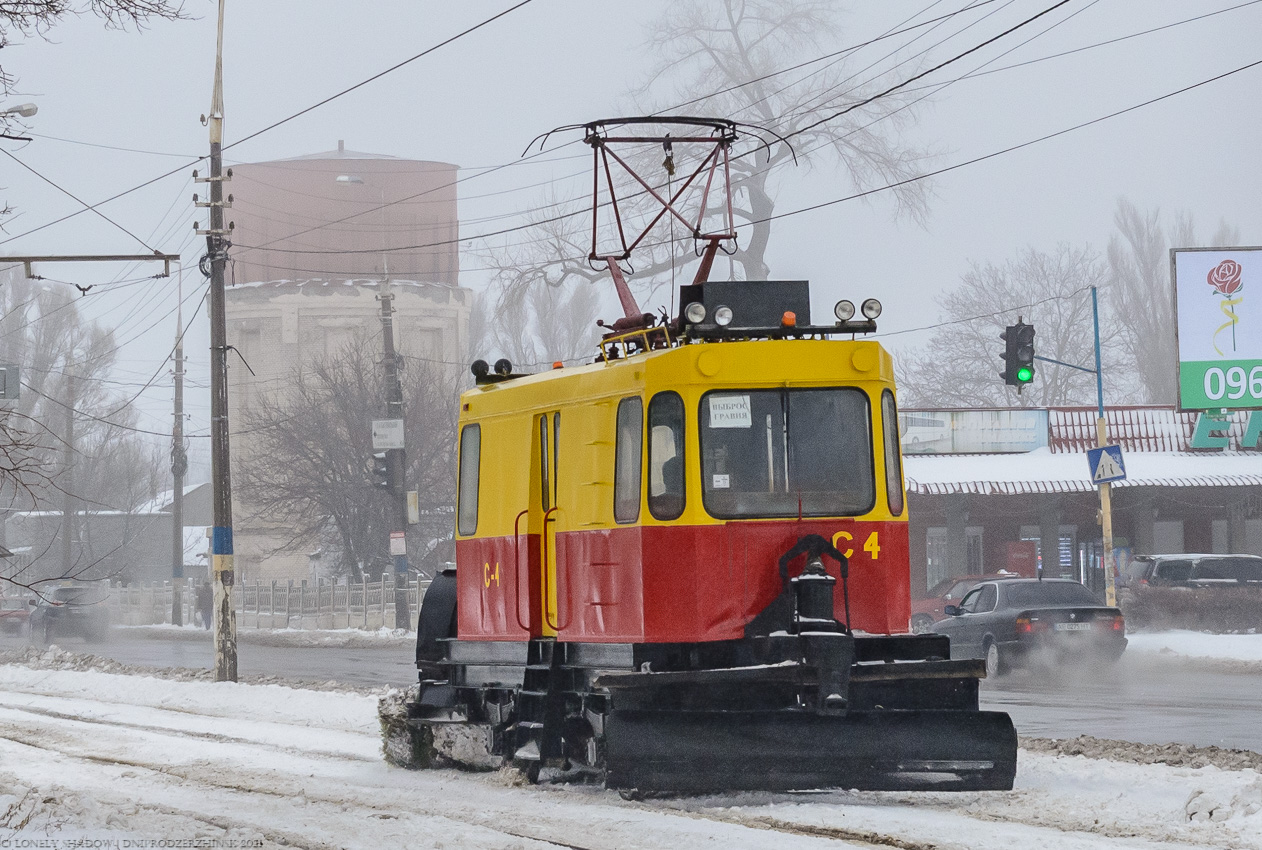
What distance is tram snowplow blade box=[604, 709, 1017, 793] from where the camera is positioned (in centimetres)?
1034

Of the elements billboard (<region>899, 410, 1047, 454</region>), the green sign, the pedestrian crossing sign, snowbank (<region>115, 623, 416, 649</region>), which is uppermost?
the green sign

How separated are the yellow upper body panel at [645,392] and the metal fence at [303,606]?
30.9 metres

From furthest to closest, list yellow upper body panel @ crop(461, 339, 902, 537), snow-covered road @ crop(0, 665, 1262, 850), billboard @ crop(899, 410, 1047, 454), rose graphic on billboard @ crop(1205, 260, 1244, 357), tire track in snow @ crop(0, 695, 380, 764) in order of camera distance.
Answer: billboard @ crop(899, 410, 1047, 454) → rose graphic on billboard @ crop(1205, 260, 1244, 357) → tire track in snow @ crop(0, 695, 380, 764) → yellow upper body panel @ crop(461, 339, 902, 537) → snow-covered road @ crop(0, 665, 1262, 850)

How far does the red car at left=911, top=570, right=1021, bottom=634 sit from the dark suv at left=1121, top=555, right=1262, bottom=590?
3026 millimetres

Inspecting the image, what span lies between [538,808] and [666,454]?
2.44 meters

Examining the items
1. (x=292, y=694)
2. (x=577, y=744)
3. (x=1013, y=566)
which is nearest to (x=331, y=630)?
(x=1013, y=566)

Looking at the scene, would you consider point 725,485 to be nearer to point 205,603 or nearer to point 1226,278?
point 1226,278

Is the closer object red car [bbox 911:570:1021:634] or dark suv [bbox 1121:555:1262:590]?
red car [bbox 911:570:1021:634]

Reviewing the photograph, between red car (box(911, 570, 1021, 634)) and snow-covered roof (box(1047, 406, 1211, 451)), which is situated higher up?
snow-covered roof (box(1047, 406, 1211, 451))

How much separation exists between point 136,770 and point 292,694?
7516 millimetres

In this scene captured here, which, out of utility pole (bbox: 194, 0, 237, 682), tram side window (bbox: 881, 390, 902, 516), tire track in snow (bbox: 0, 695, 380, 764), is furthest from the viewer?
utility pole (bbox: 194, 0, 237, 682)

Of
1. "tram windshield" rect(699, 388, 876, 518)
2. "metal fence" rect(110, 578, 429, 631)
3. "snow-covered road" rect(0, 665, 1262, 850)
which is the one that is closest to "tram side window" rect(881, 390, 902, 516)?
"tram windshield" rect(699, 388, 876, 518)

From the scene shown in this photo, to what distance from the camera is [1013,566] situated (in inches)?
1640

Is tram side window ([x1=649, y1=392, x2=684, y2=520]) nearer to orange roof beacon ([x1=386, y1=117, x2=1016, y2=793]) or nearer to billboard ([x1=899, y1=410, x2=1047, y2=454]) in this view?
orange roof beacon ([x1=386, y1=117, x2=1016, y2=793])
